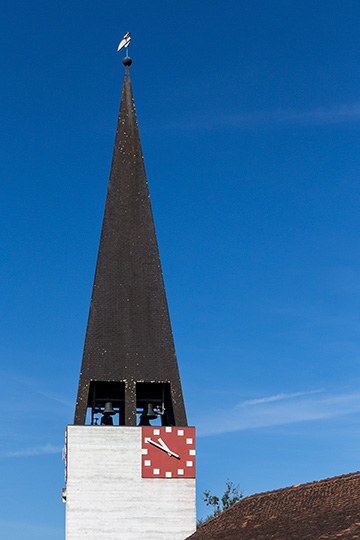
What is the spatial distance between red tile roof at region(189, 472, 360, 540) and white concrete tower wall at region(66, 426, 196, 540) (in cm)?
120

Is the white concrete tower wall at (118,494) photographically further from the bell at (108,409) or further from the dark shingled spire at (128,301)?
the bell at (108,409)

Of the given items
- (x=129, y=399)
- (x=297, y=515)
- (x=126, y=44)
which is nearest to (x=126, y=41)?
(x=126, y=44)

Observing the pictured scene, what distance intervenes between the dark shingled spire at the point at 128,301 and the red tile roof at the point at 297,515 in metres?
3.49

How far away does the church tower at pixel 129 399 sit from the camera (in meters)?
23.5

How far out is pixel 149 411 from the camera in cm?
2508

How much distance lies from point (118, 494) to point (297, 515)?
18.7 feet

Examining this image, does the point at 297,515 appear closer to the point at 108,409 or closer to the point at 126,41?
the point at 108,409

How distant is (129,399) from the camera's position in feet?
79.8

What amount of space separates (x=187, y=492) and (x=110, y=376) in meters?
3.59

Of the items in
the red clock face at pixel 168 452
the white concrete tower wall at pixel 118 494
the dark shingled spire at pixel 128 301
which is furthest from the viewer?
the dark shingled spire at pixel 128 301

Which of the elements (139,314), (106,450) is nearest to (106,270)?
(139,314)

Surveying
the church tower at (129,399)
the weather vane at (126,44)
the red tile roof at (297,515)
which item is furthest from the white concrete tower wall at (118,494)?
the weather vane at (126,44)

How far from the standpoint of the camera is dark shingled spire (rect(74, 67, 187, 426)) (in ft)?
80.8

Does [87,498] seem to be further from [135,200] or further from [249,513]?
[135,200]
